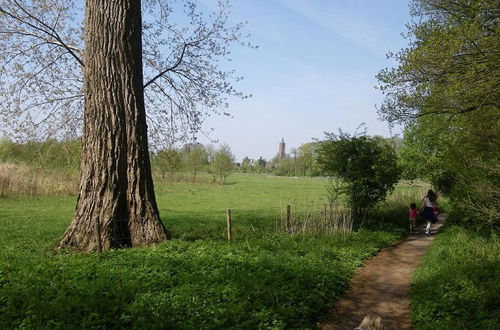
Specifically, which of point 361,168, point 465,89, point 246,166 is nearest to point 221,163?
point 361,168

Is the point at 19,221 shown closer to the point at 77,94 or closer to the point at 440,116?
the point at 77,94

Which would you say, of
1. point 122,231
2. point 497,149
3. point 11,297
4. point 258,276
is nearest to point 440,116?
point 497,149

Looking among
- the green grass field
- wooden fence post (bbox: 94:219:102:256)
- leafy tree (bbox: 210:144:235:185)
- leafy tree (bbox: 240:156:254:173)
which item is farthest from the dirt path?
leafy tree (bbox: 240:156:254:173)

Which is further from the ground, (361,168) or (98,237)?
(361,168)

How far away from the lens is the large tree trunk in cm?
932

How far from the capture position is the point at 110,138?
9367 mm

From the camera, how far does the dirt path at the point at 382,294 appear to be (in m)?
6.80

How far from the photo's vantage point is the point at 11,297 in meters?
5.99

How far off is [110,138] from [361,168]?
10.4m

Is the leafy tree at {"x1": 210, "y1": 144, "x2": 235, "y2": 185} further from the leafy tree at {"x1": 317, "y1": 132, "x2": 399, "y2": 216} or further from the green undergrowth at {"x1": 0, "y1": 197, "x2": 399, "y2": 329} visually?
the green undergrowth at {"x1": 0, "y1": 197, "x2": 399, "y2": 329}

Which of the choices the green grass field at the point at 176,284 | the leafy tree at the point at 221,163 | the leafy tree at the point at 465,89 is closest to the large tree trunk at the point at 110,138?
the green grass field at the point at 176,284

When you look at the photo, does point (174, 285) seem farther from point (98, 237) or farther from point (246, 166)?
point (246, 166)

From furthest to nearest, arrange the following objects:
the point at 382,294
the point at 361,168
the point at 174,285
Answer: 1. the point at 361,168
2. the point at 382,294
3. the point at 174,285

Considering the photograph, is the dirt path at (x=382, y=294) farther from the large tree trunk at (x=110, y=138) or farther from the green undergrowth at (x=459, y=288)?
the large tree trunk at (x=110, y=138)
